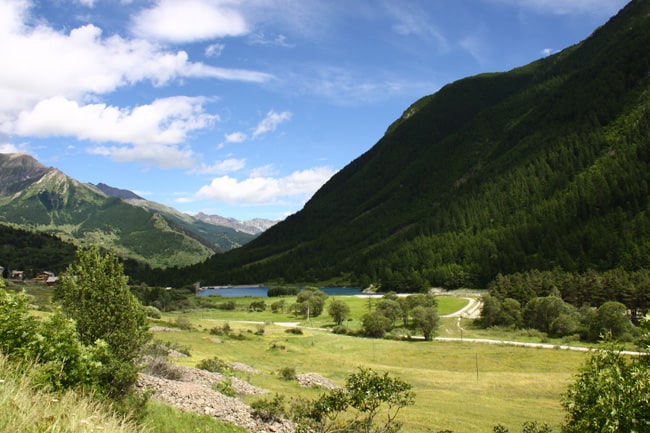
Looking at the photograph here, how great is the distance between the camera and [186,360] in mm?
51156

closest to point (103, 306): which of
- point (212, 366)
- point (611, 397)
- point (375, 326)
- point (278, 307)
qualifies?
point (212, 366)

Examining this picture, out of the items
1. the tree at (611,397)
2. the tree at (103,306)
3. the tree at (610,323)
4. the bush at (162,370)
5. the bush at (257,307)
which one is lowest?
the bush at (257,307)

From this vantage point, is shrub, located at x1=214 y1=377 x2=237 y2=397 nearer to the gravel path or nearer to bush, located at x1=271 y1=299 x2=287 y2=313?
the gravel path

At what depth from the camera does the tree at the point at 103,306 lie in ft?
88.6

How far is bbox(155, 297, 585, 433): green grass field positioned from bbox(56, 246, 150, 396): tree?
21.1 m

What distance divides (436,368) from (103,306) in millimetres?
63935

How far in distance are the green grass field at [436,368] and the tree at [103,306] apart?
21140 millimetres

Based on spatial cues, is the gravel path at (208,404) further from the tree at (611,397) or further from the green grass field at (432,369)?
the tree at (611,397)

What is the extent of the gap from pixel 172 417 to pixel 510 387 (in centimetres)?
5281

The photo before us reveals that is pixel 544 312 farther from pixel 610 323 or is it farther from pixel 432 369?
pixel 432 369

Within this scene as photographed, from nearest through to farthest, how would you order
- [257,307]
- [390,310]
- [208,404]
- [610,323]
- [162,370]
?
[208,404], [162,370], [610,323], [390,310], [257,307]

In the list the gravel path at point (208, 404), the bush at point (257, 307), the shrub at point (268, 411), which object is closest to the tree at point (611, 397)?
the gravel path at point (208, 404)

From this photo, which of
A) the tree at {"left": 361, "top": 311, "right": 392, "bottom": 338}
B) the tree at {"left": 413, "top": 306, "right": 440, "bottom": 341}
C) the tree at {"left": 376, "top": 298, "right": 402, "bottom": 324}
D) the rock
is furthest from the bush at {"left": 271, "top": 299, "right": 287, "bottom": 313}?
the rock

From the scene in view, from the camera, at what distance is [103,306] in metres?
27.6
